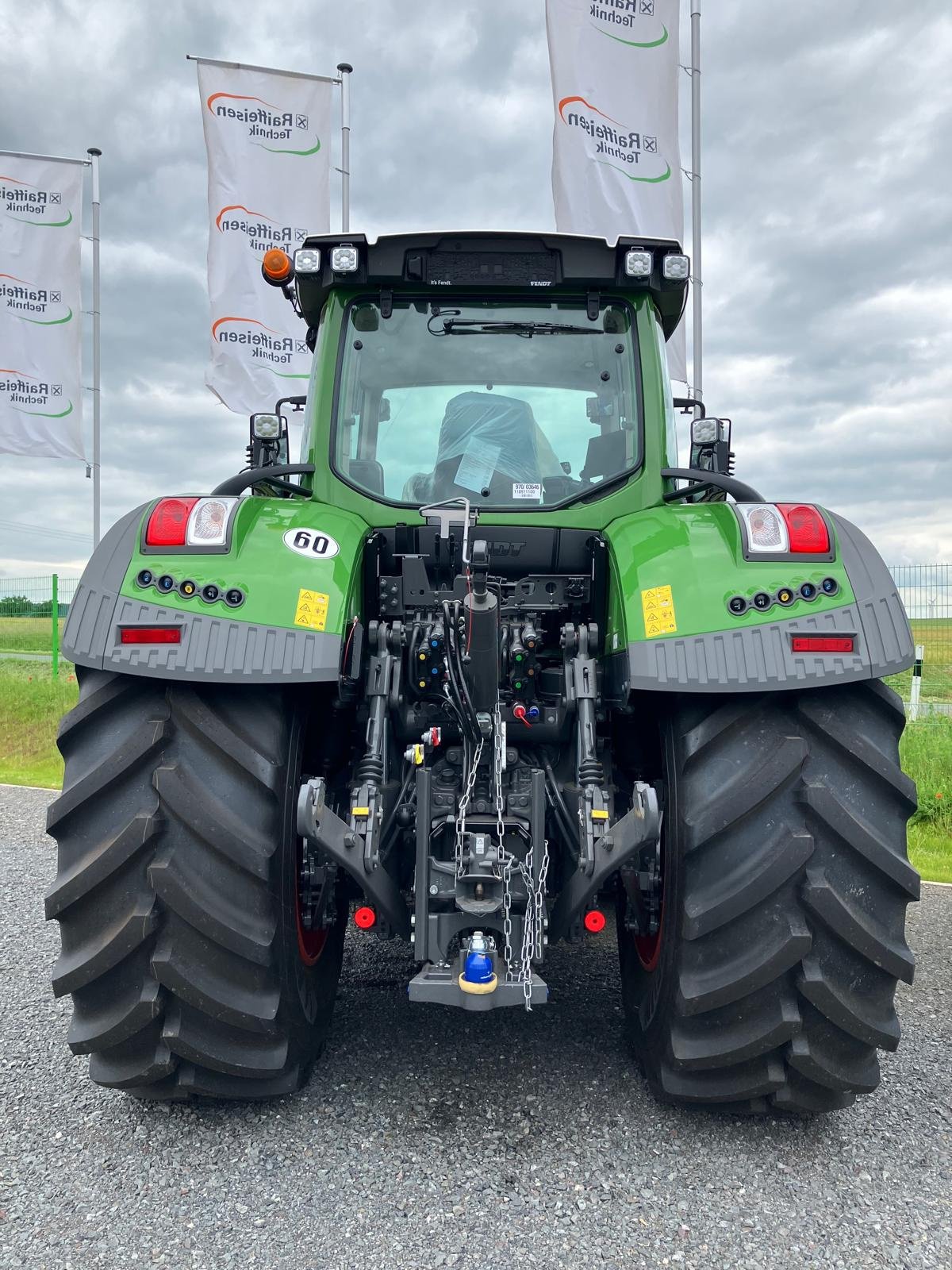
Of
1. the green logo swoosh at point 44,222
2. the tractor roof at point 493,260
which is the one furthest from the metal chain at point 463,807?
the green logo swoosh at point 44,222

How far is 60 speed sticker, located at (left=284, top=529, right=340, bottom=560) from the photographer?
2.58 meters

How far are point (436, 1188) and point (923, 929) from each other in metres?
3.05

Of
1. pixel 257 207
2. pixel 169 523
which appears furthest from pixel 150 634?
pixel 257 207

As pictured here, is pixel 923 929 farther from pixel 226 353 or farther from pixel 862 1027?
pixel 226 353

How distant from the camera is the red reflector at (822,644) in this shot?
2336 millimetres

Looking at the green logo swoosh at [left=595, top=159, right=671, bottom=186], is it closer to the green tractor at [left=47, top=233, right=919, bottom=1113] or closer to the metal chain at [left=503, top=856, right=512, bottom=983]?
the green tractor at [left=47, top=233, right=919, bottom=1113]

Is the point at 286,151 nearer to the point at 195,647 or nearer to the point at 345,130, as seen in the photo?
the point at 345,130

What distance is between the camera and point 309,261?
3207 mm

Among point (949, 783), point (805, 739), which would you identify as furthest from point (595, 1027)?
point (949, 783)

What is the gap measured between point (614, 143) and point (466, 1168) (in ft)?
31.8

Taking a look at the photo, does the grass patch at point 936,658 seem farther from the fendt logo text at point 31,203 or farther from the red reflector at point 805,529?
the fendt logo text at point 31,203

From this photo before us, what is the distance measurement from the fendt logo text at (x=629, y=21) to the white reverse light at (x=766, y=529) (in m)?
9.13

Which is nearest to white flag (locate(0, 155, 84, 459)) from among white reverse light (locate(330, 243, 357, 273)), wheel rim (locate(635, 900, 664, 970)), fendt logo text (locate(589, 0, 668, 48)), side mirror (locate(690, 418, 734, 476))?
fendt logo text (locate(589, 0, 668, 48))

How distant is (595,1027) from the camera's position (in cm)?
318
